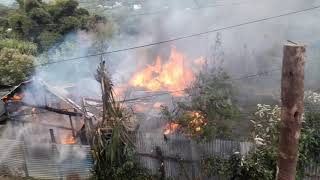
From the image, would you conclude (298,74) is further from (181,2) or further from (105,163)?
(181,2)

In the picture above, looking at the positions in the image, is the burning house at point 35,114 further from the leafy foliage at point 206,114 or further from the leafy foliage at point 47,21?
the leafy foliage at point 47,21

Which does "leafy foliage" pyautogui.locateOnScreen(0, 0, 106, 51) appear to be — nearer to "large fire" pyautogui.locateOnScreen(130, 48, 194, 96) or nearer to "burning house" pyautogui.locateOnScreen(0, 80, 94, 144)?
"large fire" pyautogui.locateOnScreen(130, 48, 194, 96)

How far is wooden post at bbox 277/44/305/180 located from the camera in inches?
141

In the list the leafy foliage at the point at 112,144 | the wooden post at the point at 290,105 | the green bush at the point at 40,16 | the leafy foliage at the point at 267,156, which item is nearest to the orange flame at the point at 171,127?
the leafy foliage at the point at 112,144

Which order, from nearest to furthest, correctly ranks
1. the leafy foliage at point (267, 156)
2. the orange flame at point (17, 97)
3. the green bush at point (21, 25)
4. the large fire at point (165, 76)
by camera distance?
1. the leafy foliage at point (267, 156)
2. the orange flame at point (17, 97)
3. the large fire at point (165, 76)
4. the green bush at point (21, 25)

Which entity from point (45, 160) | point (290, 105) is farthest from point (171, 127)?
point (290, 105)

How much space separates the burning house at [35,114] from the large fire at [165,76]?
17.7ft

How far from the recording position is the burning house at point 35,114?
40.3 ft

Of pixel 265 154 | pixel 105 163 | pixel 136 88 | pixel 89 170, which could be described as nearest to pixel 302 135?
pixel 265 154

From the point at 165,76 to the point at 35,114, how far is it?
6.65m

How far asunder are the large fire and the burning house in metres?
5.39

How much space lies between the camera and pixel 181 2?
23.9 m

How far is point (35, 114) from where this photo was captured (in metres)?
12.6

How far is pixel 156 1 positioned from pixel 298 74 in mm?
22231
